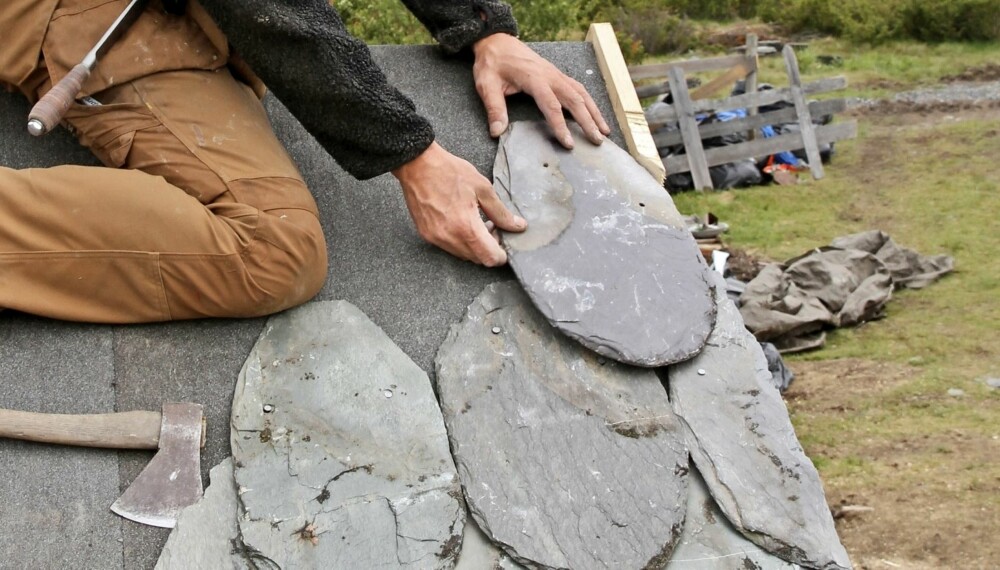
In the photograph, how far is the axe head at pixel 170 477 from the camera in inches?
67.6

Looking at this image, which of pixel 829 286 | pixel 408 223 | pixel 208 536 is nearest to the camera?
pixel 208 536

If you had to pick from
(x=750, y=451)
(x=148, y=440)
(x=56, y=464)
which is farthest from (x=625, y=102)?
(x=56, y=464)

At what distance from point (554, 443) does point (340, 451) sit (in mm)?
459

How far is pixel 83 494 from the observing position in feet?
5.65

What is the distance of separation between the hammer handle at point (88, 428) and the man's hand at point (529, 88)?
125 cm

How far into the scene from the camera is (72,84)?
1844 mm

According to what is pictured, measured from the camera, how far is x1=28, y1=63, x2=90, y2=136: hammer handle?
173 cm

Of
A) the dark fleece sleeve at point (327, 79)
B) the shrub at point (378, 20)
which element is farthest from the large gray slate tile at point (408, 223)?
the shrub at point (378, 20)

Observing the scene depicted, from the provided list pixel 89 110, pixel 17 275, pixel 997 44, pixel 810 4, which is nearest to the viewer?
pixel 17 275

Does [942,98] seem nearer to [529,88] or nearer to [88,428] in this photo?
[529,88]

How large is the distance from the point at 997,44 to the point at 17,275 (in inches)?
542

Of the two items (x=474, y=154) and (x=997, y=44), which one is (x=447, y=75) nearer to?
(x=474, y=154)

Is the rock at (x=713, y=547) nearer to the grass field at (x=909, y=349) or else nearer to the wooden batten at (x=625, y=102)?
the wooden batten at (x=625, y=102)

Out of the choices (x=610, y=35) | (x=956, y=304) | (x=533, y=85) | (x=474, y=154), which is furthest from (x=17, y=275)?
(x=956, y=304)
